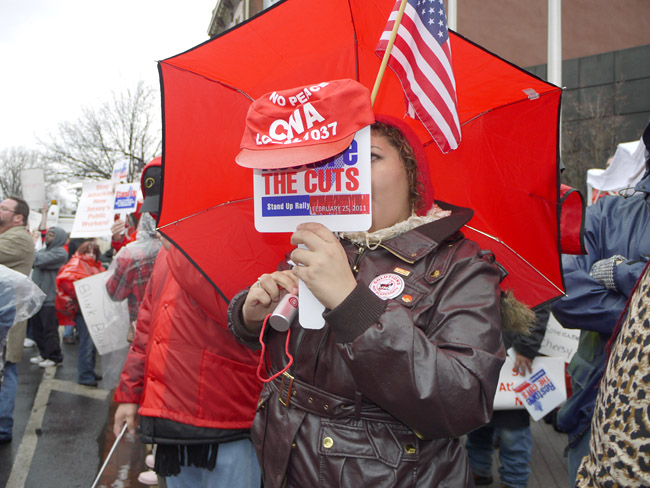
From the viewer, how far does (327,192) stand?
148 centimetres

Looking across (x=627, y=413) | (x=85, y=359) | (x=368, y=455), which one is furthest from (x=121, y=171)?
(x=627, y=413)

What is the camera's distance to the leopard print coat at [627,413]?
1002mm

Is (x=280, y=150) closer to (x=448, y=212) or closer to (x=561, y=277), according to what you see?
(x=448, y=212)

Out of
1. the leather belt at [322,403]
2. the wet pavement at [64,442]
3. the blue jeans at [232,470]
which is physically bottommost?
the wet pavement at [64,442]

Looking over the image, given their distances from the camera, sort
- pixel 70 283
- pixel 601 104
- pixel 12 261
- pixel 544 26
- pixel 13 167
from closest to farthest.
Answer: pixel 12 261, pixel 70 283, pixel 601 104, pixel 544 26, pixel 13 167

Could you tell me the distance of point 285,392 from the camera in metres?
1.63

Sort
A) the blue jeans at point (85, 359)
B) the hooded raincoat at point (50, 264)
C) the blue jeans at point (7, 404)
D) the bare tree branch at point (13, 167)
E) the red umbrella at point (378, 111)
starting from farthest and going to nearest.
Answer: the bare tree branch at point (13, 167) < the hooded raincoat at point (50, 264) < the blue jeans at point (85, 359) < the blue jeans at point (7, 404) < the red umbrella at point (378, 111)

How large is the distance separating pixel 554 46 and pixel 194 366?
8.39 meters

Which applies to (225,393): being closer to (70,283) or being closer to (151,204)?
(151,204)

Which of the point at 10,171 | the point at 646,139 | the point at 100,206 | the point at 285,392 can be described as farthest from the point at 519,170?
the point at 10,171

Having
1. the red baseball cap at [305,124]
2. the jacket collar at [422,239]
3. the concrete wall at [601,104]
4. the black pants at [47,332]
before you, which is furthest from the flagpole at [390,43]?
the concrete wall at [601,104]

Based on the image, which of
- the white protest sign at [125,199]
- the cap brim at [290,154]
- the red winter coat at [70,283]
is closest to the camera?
the cap brim at [290,154]

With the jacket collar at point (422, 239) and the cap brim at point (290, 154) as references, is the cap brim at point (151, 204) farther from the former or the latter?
the jacket collar at point (422, 239)

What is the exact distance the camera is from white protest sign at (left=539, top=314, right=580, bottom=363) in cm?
467
